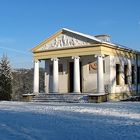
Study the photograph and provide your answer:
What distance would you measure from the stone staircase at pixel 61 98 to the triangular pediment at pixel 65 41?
15.2 ft

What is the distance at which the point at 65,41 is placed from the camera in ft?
107

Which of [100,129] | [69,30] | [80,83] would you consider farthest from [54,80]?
[100,129]

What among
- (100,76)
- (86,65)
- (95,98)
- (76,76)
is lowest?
(95,98)

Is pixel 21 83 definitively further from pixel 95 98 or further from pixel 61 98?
pixel 95 98

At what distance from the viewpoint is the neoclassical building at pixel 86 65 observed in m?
30.7

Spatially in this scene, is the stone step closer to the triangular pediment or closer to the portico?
the portico

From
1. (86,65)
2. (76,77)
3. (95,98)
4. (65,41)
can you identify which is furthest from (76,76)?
(95,98)

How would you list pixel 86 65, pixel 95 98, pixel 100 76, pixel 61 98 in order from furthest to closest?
pixel 86 65 < pixel 61 98 < pixel 100 76 < pixel 95 98


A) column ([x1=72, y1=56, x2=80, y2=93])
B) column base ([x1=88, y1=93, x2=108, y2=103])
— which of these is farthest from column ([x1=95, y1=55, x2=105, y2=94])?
column ([x1=72, y1=56, x2=80, y2=93])

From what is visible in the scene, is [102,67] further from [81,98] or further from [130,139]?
[130,139]

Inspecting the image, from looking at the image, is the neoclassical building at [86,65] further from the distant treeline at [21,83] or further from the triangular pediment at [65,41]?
the distant treeline at [21,83]

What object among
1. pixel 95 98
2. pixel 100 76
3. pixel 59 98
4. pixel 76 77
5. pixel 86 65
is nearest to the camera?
pixel 95 98

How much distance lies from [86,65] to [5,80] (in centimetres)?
1236

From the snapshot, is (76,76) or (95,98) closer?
(95,98)
